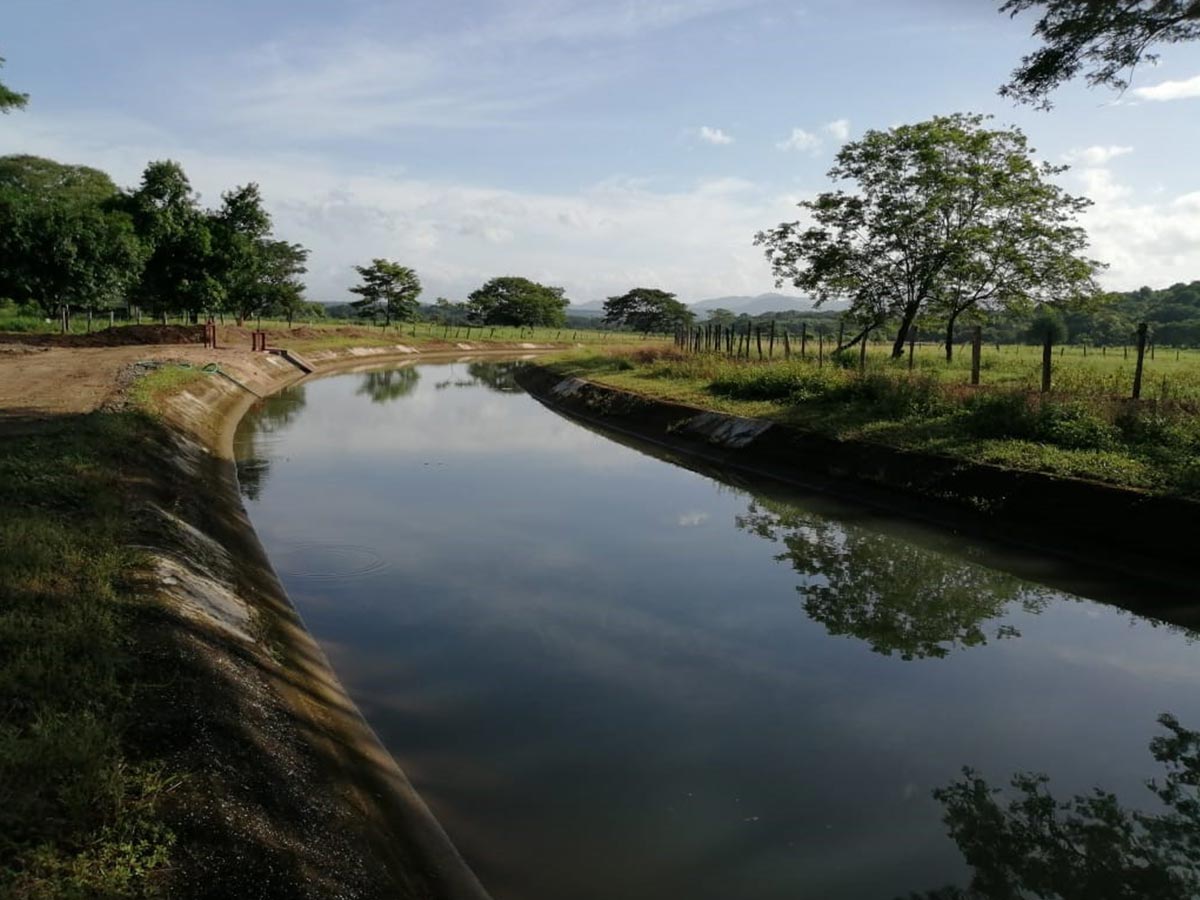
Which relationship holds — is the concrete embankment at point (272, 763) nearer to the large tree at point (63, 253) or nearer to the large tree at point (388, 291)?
the large tree at point (63, 253)

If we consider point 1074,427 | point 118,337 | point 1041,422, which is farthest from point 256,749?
point 118,337

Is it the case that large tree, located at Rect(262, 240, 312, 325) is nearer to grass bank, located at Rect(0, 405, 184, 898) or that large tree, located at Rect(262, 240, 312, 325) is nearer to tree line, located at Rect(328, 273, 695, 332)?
tree line, located at Rect(328, 273, 695, 332)

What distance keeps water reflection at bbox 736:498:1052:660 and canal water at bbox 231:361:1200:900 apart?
0.18 ft

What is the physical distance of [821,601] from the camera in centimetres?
1030

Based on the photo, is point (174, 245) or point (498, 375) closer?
point (174, 245)

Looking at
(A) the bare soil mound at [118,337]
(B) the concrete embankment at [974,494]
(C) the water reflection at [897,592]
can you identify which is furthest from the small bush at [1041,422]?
(A) the bare soil mound at [118,337]

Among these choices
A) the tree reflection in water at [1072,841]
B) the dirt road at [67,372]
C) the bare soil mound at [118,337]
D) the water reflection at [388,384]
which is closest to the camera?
the tree reflection in water at [1072,841]

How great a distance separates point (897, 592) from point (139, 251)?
4058cm

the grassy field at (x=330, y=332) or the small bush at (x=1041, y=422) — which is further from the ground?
the grassy field at (x=330, y=332)

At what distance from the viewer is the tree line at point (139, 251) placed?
34.9 meters

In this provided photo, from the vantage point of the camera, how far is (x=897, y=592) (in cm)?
1073

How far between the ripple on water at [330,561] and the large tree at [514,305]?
318ft

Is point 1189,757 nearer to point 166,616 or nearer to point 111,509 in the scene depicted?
point 166,616

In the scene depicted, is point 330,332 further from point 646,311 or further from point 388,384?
point 646,311
